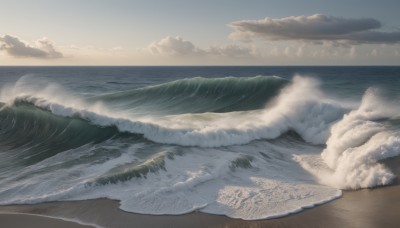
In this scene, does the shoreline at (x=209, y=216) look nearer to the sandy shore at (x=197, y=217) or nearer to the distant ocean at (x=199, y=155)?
the sandy shore at (x=197, y=217)

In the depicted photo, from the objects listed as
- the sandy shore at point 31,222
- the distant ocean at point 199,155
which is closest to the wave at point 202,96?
the distant ocean at point 199,155

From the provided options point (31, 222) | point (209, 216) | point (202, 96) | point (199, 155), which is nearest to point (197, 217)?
point (209, 216)

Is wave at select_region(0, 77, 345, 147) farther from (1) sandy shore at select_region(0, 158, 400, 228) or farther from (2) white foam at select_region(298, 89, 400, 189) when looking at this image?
(1) sandy shore at select_region(0, 158, 400, 228)

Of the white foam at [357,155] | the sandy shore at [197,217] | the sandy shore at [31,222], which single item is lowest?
the sandy shore at [31,222]

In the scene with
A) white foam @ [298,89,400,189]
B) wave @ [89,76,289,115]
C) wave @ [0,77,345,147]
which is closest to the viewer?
white foam @ [298,89,400,189]

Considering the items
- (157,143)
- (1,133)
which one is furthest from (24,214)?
(1,133)

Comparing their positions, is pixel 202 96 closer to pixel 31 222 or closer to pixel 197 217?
pixel 197 217

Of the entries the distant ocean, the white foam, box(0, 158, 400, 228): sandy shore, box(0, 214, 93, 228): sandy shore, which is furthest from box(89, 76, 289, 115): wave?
box(0, 214, 93, 228): sandy shore
